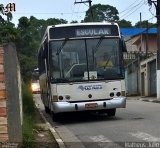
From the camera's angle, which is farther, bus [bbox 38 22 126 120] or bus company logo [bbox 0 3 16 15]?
bus [bbox 38 22 126 120]

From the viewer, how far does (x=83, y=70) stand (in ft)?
57.9

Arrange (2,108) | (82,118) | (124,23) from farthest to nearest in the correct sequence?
(124,23), (82,118), (2,108)

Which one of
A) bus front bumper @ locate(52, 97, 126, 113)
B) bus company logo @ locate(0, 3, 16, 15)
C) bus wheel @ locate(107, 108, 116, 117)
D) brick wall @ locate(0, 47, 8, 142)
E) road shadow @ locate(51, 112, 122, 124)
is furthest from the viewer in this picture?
bus wheel @ locate(107, 108, 116, 117)

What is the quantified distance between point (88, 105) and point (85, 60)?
155 cm

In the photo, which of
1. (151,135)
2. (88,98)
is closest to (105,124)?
(88,98)

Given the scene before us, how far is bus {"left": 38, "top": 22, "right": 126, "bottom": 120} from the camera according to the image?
17531 mm

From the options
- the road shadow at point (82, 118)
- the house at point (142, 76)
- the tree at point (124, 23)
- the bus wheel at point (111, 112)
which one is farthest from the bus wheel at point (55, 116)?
the tree at point (124, 23)

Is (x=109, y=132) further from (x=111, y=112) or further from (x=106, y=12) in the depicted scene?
(x=106, y=12)

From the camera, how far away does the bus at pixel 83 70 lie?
17531 mm

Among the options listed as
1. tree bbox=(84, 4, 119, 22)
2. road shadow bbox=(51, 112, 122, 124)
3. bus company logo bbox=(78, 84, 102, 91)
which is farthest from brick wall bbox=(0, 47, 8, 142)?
tree bbox=(84, 4, 119, 22)

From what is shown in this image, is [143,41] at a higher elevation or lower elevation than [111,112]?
higher

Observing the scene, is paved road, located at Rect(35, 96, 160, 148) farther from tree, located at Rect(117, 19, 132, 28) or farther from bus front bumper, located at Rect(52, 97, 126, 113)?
tree, located at Rect(117, 19, 132, 28)

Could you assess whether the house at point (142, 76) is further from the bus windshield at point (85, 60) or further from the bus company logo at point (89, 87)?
the bus company logo at point (89, 87)

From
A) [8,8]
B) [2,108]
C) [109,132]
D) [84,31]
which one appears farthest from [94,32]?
[2,108]
